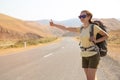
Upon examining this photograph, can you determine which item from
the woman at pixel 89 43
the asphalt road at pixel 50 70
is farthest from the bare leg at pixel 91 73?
the asphalt road at pixel 50 70

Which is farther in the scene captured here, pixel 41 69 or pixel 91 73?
pixel 41 69

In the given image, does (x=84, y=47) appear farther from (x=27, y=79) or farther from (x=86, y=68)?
(x=27, y=79)

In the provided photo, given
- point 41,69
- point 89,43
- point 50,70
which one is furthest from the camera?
point 41,69

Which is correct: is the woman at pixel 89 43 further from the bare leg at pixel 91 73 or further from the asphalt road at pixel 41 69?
the asphalt road at pixel 41 69

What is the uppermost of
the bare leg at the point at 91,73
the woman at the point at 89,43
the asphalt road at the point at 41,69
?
the woman at the point at 89,43

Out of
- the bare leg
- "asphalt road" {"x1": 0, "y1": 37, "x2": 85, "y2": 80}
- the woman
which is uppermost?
the woman

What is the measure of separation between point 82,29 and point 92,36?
361mm

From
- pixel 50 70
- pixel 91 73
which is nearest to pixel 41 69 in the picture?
pixel 50 70

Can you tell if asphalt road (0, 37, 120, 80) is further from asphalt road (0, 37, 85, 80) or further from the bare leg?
the bare leg

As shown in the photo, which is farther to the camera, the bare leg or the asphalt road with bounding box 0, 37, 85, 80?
the asphalt road with bounding box 0, 37, 85, 80

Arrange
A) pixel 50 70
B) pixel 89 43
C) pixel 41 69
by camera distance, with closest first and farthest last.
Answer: pixel 89 43 → pixel 50 70 → pixel 41 69

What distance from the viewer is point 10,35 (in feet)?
411

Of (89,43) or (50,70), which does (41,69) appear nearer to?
(50,70)

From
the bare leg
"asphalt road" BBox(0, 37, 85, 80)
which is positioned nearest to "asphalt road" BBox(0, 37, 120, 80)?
"asphalt road" BBox(0, 37, 85, 80)
